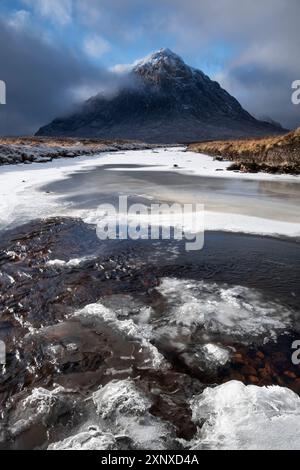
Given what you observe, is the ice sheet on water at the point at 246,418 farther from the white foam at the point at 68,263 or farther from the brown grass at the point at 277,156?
the brown grass at the point at 277,156

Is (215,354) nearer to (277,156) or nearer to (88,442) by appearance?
(88,442)

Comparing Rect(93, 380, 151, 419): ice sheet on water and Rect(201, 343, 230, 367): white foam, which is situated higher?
Rect(201, 343, 230, 367): white foam

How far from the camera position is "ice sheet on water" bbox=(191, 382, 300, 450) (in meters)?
2.87

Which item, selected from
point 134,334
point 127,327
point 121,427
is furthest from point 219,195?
point 121,427

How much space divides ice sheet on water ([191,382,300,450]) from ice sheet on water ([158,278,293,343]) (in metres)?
0.96

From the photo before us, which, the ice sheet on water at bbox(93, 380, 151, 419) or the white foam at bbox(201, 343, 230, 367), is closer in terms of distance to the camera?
the ice sheet on water at bbox(93, 380, 151, 419)

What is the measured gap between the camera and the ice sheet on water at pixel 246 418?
2873 millimetres

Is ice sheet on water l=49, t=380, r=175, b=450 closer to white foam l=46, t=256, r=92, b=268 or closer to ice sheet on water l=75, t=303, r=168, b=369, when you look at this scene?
ice sheet on water l=75, t=303, r=168, b=369

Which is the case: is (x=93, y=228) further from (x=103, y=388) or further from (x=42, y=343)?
(x=103, y=388)

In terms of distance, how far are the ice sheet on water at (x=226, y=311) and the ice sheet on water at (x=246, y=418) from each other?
96cm

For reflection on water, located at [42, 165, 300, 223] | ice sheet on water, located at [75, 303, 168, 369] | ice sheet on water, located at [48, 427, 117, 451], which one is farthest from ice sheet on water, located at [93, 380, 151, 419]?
reflection on water, located at [42, 165, 300, 223]

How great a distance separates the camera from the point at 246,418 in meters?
3.10

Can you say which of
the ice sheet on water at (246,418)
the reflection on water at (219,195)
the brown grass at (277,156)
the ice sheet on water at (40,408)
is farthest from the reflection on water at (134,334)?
the brown grass at (277,156)

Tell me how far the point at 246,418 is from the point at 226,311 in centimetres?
193
